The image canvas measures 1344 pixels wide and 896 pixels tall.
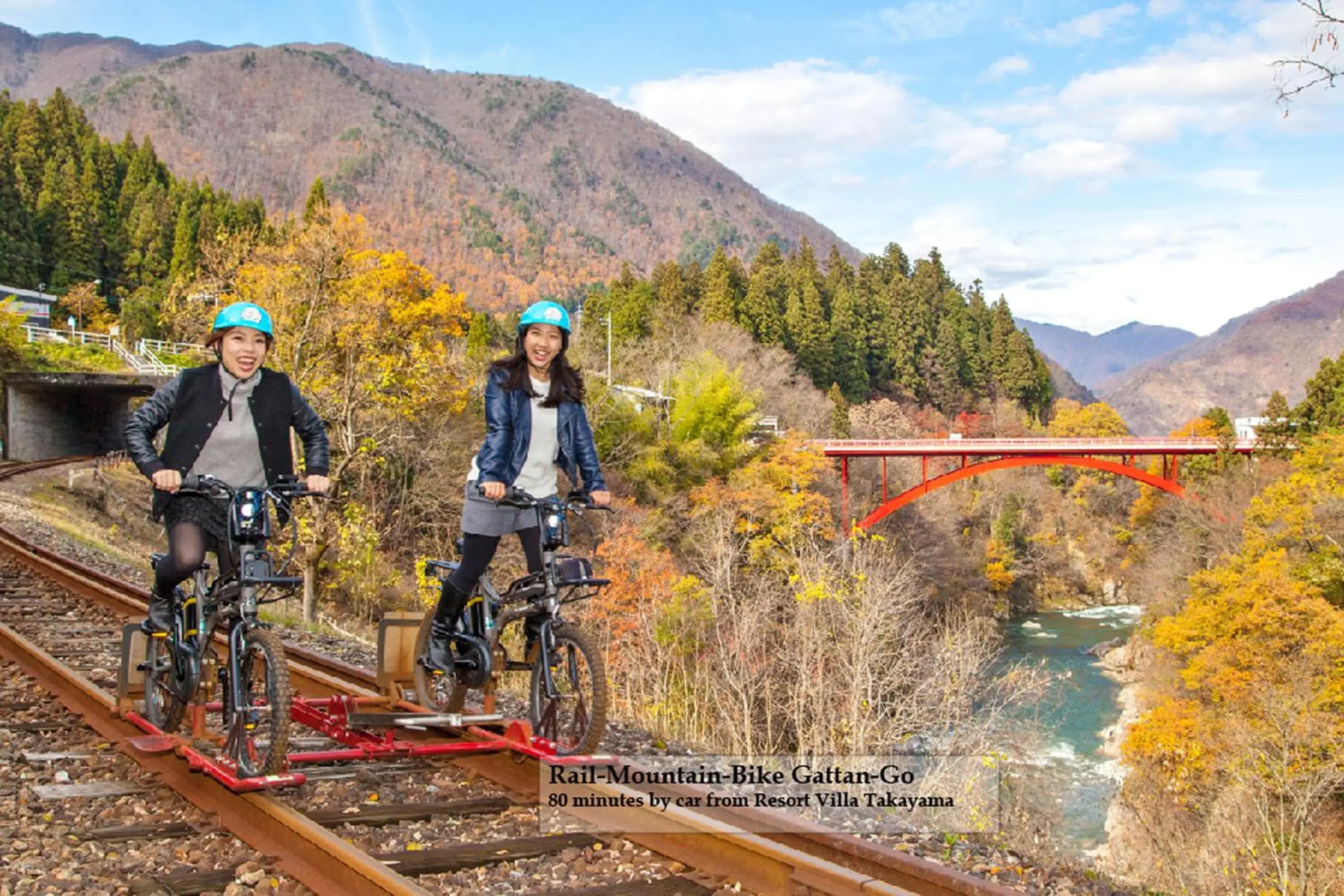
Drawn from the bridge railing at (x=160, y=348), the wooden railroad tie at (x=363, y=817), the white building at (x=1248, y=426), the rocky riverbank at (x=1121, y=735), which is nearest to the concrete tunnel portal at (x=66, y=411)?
the bridge railing at (x=160, y=348)

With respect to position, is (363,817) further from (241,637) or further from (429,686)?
(429,686)

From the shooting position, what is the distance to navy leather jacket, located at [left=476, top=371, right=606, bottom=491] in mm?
4875

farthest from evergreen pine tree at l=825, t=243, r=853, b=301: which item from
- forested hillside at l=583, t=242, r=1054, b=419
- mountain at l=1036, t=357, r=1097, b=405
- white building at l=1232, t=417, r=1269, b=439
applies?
Result: mountain at l=1036, t=357, r=1097, b=405

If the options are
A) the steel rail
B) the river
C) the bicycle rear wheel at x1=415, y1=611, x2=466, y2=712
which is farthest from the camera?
the river

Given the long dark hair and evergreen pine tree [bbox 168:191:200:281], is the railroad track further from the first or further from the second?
evergreen pine tree [bbox 168:191:200:281]

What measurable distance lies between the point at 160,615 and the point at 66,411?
148ft

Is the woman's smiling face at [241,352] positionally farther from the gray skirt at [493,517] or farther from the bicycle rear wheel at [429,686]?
the bicycle rear wheel at [429,686]

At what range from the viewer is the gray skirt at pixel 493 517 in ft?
16.4

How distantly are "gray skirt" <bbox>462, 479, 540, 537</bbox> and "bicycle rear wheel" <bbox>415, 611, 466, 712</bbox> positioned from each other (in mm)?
815

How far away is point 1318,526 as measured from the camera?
3027 cm

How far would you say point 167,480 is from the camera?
175 inches

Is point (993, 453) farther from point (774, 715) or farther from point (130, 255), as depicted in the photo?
point (130, 255)

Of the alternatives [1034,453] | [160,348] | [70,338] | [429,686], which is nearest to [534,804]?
[429,686]

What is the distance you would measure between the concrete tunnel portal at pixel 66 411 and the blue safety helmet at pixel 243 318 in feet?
119
